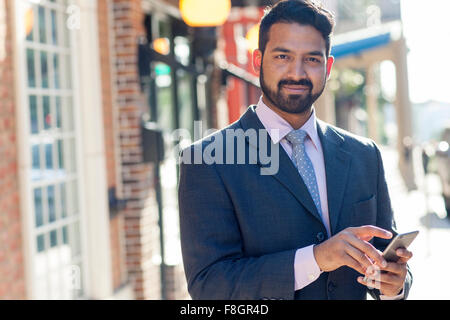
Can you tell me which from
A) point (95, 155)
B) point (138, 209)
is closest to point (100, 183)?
point (95, 155)

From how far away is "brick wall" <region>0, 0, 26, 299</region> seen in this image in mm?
4191

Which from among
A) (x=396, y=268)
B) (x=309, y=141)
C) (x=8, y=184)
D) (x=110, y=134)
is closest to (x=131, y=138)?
(x=110, y=134)

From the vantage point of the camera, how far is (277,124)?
213 cm

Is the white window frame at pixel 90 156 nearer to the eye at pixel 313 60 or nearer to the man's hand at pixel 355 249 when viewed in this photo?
the eye at pixel 313 60

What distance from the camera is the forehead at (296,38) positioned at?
2023 millimetres

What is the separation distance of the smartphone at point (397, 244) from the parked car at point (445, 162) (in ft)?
33.9

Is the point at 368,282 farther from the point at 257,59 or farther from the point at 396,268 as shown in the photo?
the point at 257,59

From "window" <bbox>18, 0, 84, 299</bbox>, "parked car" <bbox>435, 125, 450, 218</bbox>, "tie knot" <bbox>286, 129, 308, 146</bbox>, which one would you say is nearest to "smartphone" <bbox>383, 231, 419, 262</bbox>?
"tie knot" <bbox>286, 129, 308, 146</bbox>

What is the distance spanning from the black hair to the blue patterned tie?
0.29 metres

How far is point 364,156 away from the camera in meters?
2.25

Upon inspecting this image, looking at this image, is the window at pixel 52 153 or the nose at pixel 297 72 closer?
the nose at pixel 297 72

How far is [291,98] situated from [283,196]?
1.02ft

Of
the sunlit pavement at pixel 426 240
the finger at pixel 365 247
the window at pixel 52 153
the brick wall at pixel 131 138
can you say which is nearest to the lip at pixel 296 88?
the finger at pixel 365 247

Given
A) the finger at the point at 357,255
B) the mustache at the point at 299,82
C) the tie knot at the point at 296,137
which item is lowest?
the finger at the point at 357,255
